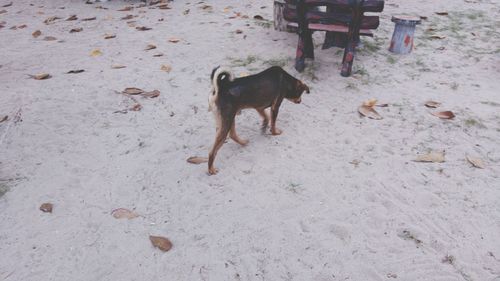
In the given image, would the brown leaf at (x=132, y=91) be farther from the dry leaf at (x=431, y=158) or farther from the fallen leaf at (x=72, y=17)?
the fallen leaf at (x=72, y=17)

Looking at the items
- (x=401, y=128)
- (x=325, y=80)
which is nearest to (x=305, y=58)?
(x=325, y=80)

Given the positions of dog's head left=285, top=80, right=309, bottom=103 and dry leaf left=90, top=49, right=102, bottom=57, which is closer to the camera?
dog's head left=285, top=80, right=309, bottom=103

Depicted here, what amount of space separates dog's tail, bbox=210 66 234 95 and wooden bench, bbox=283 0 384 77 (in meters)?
1.94

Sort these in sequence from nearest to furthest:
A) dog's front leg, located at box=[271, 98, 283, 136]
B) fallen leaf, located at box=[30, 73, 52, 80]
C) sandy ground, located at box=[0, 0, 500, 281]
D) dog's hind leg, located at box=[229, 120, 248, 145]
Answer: sandy ground, located at box=[0, 0, 500, 281] < dog's hind leg, located at box=[229, 120, 248, 145] < dog's front leg, located at box=[271, 98, 283, 136] < fallen leaf, located at box=[30, 73, 52, 80]

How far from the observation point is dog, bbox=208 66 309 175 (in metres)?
2.69

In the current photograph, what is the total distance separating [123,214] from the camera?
2553mm

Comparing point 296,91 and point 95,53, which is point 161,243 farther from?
point 95,53

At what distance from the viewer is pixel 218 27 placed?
5.80 meters

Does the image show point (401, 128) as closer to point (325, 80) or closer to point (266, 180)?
point (325, 80)

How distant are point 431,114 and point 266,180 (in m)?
1.96

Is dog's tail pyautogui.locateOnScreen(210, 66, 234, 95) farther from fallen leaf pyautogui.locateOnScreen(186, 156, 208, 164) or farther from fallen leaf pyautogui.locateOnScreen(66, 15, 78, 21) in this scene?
fallen leaf pyautogui.locateOnScreen(66, 15, 78, 21)

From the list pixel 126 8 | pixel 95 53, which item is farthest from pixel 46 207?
pixel 126 8

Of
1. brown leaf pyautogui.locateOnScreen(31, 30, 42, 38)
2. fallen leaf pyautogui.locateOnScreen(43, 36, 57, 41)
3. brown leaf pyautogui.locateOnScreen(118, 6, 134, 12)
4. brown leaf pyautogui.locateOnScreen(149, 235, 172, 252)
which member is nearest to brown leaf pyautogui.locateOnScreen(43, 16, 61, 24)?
brown leaf pyautogui.locateOnScreen(31, 30, 42, 38)

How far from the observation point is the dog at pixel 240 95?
8.82 ft
